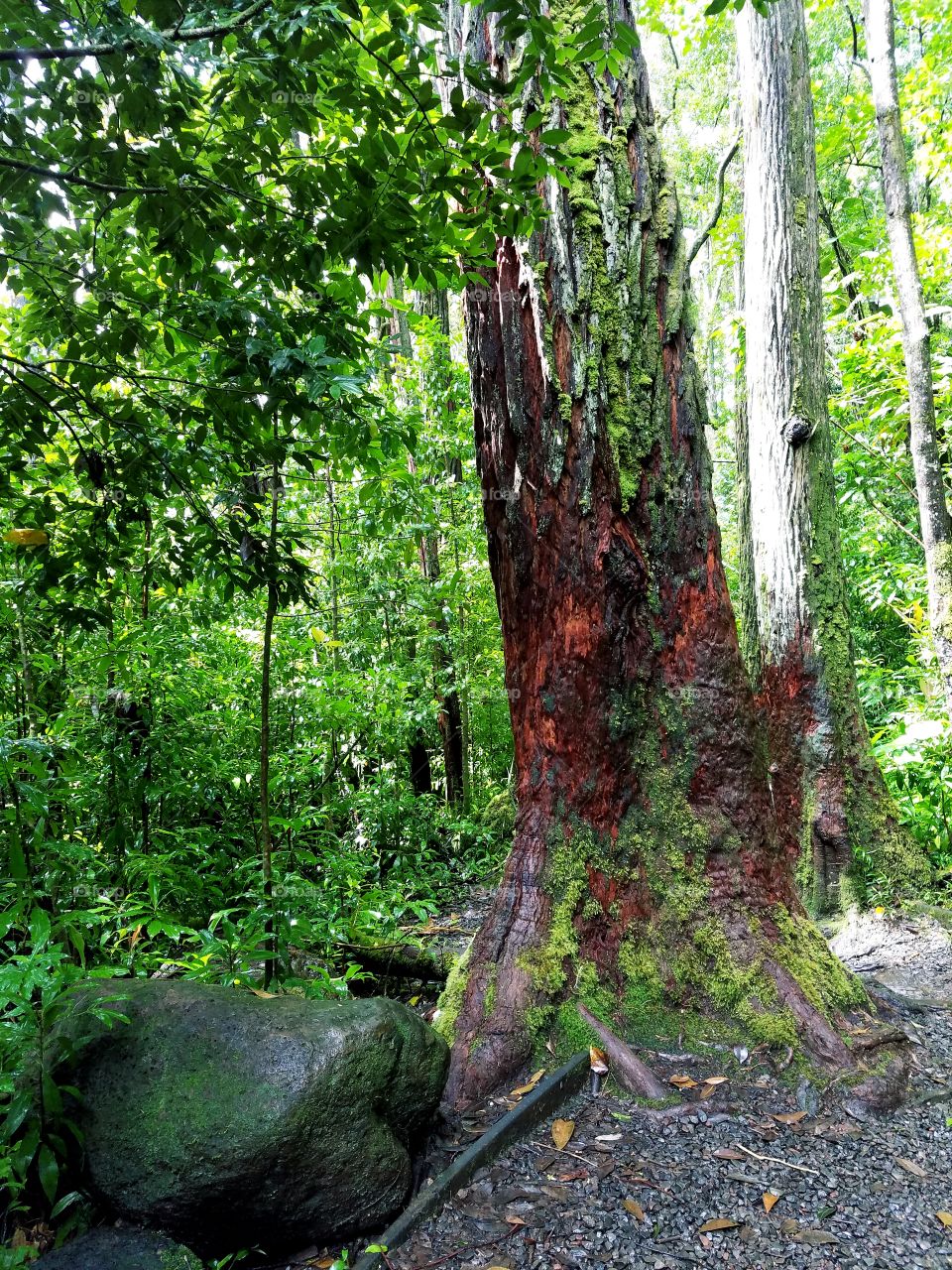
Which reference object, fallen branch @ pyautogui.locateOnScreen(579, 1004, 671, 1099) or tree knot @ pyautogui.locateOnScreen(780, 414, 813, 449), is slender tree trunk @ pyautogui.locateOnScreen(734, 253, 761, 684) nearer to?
tree knot @ pyautogui.locateOnScreen(780, 414, 813, 449)

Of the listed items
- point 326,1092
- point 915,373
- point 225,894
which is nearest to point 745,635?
point 915,373

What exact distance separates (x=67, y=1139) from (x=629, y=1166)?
1674 millimetres

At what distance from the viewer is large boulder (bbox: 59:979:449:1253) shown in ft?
6.89

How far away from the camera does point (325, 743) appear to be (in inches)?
218

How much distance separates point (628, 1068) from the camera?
2.82 metres

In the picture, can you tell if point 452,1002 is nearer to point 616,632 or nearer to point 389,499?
point 616,632

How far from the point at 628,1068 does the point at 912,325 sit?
523 cm

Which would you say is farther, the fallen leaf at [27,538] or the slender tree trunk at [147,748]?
the slender tree trunk at [147,748]

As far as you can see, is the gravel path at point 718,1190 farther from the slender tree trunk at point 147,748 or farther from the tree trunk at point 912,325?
the tree trunk at point 912,325

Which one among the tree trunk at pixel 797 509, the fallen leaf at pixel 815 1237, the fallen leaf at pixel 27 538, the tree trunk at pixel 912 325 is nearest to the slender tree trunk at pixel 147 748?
the fallen leaf at pixel 27 538

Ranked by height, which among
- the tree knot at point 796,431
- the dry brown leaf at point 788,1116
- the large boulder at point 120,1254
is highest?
the tree knot at point 796,431

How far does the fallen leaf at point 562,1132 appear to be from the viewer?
255cm

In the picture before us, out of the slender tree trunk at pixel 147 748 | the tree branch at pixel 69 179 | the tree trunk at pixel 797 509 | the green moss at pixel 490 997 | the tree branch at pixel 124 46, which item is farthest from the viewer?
the tree trunk at pixel 797 509

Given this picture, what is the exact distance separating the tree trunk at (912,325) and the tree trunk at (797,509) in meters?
0.50
